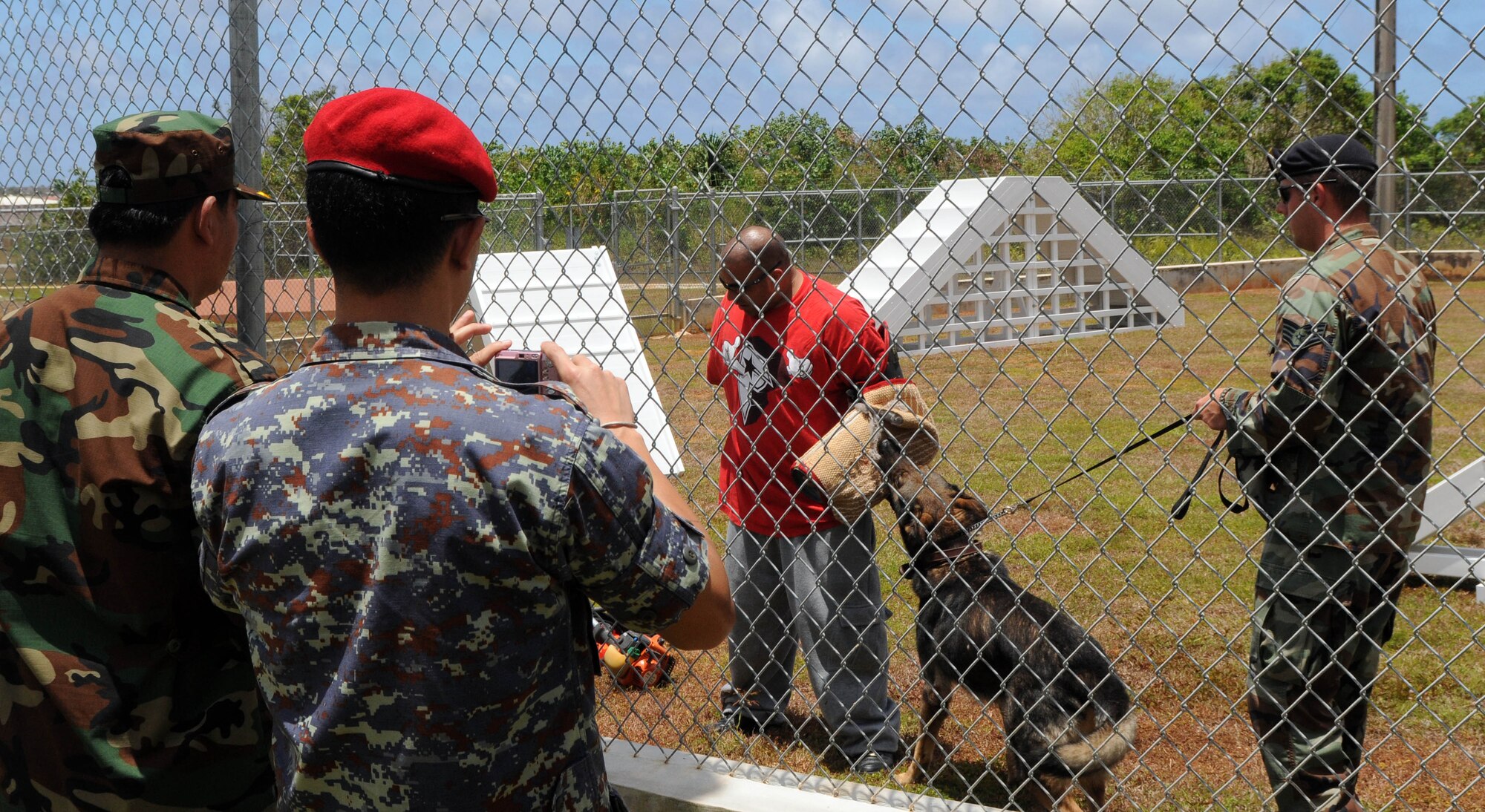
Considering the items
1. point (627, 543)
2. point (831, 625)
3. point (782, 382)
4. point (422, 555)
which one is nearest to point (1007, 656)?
point (831, 625)

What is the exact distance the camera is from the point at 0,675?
6.47 ft

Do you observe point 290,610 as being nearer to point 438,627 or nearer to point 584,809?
point 438,627

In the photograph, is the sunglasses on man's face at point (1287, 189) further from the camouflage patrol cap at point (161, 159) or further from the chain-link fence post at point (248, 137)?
the chain-link fence post at point (248, 137)

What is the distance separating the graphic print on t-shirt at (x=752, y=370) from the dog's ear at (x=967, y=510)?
820mm

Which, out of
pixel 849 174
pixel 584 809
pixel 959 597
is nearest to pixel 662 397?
pixel 959 597

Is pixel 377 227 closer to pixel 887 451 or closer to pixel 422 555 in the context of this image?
pixel 422 555

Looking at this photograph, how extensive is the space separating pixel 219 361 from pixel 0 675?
28.0 inches

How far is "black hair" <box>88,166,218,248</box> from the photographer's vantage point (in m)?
2.04

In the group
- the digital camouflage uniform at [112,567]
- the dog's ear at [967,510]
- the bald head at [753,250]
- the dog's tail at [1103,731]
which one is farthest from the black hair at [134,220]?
the dog's tail at [1103,731]

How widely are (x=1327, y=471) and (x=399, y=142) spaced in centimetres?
225

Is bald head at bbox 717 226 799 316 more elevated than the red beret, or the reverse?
the red beret

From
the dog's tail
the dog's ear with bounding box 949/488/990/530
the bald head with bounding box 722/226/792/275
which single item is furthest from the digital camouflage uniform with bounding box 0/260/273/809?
the dog's tail

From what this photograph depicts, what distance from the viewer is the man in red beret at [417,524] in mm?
1418

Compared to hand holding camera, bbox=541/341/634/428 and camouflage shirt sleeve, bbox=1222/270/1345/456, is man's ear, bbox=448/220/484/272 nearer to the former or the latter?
hand holding camera, bbox=541/341/634/428
